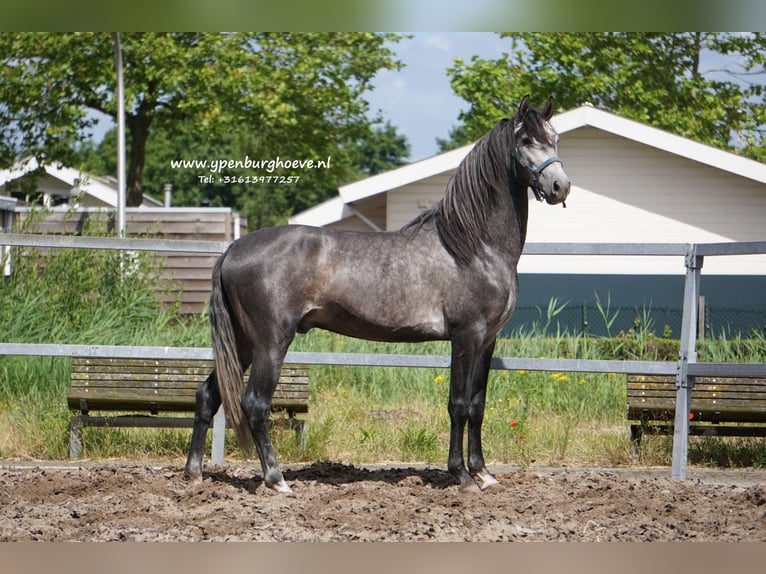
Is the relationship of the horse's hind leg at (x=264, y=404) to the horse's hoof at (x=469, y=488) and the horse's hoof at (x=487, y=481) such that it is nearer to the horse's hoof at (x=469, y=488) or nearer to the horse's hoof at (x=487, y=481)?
the horse's hoof at (x=469, y=488)

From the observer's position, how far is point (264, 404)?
5.17 meters

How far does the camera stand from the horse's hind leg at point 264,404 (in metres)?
5.16

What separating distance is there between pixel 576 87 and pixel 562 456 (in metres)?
21.6

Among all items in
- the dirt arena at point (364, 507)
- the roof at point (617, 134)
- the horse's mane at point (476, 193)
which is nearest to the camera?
the dirt arena at point (364, 507)

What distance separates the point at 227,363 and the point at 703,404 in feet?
10.9

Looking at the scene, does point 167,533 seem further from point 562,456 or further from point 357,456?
point 562,456

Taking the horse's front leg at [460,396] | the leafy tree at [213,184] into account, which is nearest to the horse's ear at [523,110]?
the horse's front leg at [460,396]

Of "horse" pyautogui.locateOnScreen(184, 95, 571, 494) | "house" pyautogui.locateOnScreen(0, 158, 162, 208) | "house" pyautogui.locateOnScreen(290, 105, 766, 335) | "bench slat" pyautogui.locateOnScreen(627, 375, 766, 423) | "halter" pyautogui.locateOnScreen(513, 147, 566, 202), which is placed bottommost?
"bench slat" pyautogui.locateOnScreen(627, 375, 766, 423)

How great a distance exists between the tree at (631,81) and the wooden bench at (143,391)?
67.3ft

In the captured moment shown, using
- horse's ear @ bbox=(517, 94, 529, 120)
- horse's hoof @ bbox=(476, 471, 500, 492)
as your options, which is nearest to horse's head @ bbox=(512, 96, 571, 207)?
horse's ear @ bbox=(517, 94, 529, 120)

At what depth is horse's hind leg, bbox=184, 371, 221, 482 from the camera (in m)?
5.38

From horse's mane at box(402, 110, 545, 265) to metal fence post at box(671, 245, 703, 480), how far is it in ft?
4.92

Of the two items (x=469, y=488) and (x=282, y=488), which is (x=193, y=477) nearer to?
(x=282, y=488)

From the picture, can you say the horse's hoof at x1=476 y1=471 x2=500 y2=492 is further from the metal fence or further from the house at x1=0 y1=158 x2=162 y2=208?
the house at x1=0 y1=158 x2=162 y2=208
